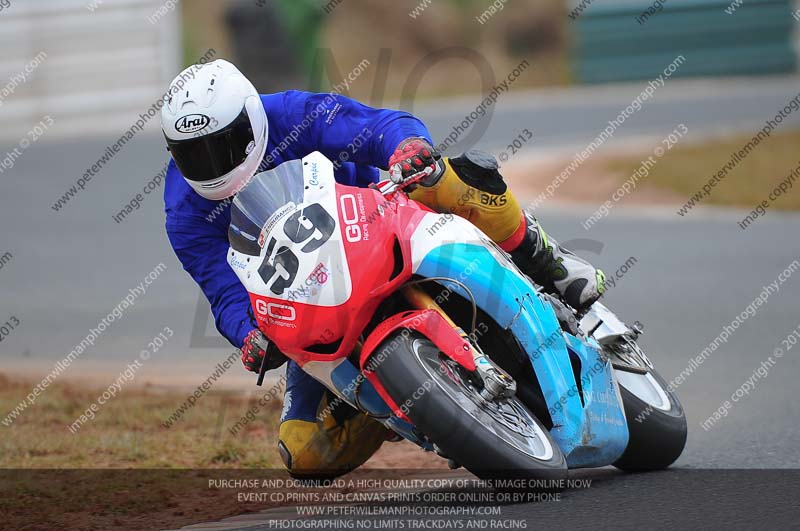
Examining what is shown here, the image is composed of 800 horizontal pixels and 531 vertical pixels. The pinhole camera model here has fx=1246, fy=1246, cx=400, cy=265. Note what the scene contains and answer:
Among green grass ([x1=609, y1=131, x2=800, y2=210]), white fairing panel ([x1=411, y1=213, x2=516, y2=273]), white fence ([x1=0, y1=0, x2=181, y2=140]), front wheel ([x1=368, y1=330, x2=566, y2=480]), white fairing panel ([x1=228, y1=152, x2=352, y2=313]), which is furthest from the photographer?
white fence ([x1=0, y1=0, x2=181, y2=140])

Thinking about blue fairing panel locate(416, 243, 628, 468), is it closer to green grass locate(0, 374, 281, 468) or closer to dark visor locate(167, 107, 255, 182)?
dark visor locate(167, 107, 255, 182)

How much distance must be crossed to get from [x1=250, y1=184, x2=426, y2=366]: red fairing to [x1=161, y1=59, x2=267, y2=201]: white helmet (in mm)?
623

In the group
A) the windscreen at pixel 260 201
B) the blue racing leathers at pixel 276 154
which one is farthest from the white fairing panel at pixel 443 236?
the blue racing leathers at pixel 276 154

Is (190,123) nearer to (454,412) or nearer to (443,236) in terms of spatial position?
(443,236)

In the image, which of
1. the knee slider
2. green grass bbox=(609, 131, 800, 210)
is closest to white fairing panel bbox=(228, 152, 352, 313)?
the knee slider

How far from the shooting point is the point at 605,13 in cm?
2300

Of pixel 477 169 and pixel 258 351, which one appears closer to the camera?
pixel 258 351

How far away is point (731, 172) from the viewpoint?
48.4ft

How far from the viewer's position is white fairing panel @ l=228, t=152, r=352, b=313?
418 centimetres

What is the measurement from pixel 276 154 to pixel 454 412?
1.64 meters

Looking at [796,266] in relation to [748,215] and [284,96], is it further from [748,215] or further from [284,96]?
[284,96]

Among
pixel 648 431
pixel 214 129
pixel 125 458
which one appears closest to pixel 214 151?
pixel 214 129

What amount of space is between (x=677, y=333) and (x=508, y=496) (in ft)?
13.3

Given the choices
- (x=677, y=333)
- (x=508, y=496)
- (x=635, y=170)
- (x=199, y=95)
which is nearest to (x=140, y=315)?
(x=677, y=333)
